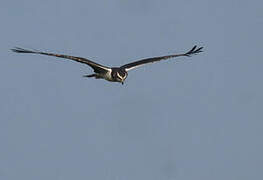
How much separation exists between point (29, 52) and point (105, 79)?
27.2 ft

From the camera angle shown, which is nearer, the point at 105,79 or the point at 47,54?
the point at 47,54

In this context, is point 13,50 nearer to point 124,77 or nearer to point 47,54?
point 47,54

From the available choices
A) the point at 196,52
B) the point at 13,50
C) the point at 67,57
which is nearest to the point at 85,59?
the point at 67,57

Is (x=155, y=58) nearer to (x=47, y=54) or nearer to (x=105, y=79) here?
(x=105, y=79)

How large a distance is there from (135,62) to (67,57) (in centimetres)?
787

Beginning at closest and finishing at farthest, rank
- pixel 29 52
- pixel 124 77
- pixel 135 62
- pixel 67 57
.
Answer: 1. pixel 29 52
2. pixel 67 57
3. pixel 124 77
4. pixel 135 62

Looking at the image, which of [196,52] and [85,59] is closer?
[85,59]

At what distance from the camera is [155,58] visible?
49000 millimetres

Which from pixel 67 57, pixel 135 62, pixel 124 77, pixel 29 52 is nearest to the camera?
pixel 29 52

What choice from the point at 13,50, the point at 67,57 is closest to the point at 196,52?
the point at 67,57

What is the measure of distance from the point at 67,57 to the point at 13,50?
10.6 feet

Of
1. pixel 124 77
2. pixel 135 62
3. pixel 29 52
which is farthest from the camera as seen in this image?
pixel 135 62

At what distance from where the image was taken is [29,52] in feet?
127

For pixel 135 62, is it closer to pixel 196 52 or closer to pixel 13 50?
pixel 196 52
